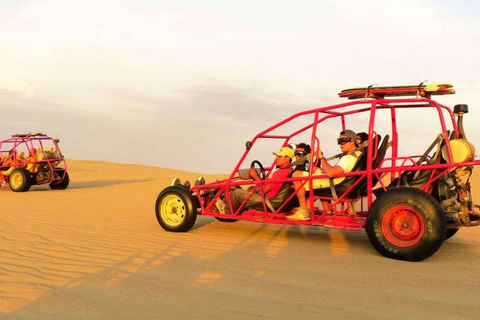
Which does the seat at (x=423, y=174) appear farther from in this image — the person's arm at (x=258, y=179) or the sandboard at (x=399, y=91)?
the person's arm at (x=258, y=179)

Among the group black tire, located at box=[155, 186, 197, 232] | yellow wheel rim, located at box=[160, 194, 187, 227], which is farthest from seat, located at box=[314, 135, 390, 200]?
yellow wheel rim, located at box=[160, 194, 187, 227]

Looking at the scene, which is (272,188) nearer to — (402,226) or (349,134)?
(349,134)

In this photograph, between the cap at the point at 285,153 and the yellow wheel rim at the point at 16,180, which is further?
the yellow wheel rim at the point at 16,180

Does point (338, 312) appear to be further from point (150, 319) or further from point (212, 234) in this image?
point (212, 234)

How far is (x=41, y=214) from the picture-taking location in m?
8.38

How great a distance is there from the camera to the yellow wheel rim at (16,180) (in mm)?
13148

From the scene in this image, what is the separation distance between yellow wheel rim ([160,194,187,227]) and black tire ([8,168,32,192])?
26.8 feet

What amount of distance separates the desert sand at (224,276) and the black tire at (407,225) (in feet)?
0.49

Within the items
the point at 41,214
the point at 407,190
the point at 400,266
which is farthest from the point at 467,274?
the point at 41,214

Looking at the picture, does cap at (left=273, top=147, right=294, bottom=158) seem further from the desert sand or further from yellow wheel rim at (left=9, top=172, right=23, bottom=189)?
yellow wheel rim at (left=9, top=172, right=23, bottom=189)

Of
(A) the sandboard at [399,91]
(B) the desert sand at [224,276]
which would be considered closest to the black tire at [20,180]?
(B) the desert sand at [224,276]

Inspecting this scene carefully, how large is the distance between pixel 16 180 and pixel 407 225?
1166 cm

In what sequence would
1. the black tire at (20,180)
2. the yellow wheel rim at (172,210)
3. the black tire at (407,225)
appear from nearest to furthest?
the black tire at (407,225) → the yellow wheel rim at (172,210) → the black tire at (20,180)

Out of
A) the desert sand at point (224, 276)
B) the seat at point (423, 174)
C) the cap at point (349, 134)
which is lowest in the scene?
the desert sand at point (224, 276)
